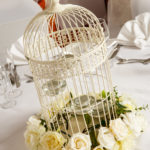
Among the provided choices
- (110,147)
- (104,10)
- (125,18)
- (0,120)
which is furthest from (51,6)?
(104,10)

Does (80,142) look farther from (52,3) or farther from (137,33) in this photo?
(137,33)

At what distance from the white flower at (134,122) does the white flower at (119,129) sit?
0.8 inches

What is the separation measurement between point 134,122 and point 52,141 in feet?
0.91

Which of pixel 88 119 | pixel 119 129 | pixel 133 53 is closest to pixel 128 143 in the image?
pixel 119 129

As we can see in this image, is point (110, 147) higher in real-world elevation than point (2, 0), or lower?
lower

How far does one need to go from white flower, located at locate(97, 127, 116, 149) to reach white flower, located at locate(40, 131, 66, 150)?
0.40 feet

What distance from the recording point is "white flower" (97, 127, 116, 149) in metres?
0.80

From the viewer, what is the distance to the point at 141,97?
1081mm

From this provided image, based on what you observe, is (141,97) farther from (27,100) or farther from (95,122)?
(27,100)

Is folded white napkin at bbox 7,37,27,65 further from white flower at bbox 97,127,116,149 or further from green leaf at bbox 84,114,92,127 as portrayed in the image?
white flower at bbox 97,127,116,149

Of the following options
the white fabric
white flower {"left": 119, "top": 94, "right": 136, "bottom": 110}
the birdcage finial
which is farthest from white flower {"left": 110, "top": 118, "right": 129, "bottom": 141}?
the white fabric

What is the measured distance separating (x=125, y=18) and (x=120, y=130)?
64.6 inches

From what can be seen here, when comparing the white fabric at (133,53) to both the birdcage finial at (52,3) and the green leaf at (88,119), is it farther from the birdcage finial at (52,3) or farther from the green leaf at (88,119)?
the birdcage finial at (52,3)

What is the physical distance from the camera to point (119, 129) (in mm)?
819
